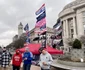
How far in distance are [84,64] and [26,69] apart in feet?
28.8

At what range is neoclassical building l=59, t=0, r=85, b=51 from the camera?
6209cm

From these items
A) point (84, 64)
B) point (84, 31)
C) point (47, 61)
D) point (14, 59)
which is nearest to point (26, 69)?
point (14, 59)

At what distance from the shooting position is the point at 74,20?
67875 millimetres

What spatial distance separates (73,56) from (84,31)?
4058cm

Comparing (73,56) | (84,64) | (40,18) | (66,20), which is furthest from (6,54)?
(66,20)

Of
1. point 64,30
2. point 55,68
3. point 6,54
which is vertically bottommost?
point 55,68

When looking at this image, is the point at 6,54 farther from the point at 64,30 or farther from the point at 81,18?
the point at 64,30

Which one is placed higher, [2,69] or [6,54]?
[6,54]

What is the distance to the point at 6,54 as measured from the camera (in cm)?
1122

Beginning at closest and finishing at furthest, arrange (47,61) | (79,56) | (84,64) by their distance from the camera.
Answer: (47,61), (84,64), (79,56)

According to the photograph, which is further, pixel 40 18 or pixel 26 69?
pixel 40 18

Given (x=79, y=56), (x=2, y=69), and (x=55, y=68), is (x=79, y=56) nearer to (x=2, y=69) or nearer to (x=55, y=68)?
(x=55, y=68)

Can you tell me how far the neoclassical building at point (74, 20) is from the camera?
62094 millimetres

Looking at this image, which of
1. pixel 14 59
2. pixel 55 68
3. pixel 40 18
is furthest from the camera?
pixel 40 18
